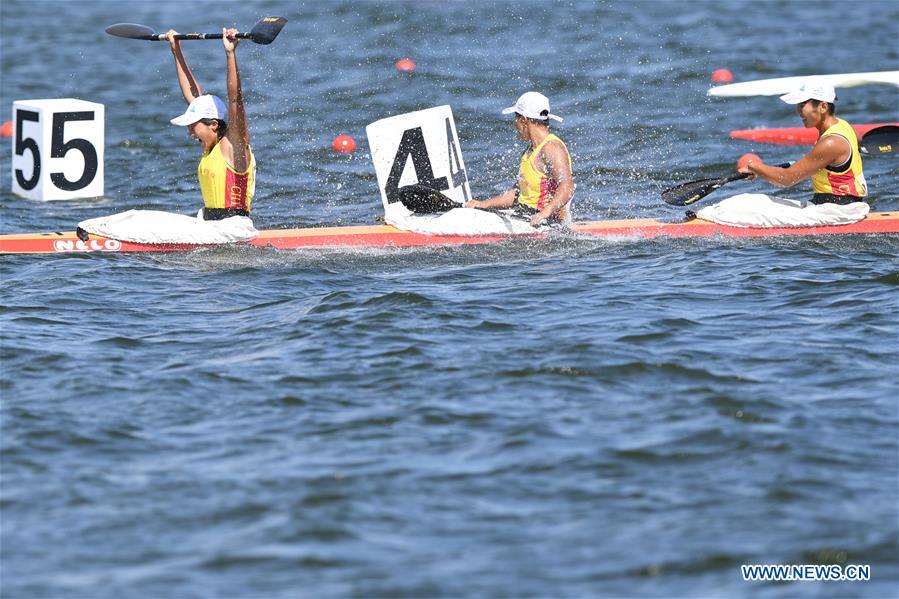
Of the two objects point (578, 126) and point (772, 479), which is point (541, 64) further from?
point (772, 479)

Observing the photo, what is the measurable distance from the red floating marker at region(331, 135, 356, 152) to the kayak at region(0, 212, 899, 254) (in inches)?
205

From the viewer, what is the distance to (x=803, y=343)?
765 cm

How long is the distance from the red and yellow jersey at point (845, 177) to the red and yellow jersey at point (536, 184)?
6.38 ft

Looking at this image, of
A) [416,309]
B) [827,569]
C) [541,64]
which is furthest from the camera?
[541,64]

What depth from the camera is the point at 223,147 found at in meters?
9.35

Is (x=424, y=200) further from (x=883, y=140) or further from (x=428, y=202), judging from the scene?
(x=883, y=140)

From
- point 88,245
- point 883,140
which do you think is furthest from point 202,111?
point 883,140

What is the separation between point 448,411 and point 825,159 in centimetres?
435

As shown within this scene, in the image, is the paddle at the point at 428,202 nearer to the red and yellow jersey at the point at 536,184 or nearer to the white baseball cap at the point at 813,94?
the red and yellow jersey at the point at 536,184

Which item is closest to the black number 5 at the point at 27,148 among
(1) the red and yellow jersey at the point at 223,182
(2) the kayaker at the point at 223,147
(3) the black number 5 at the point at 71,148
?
(3) the black number 5 at the point at 71,148

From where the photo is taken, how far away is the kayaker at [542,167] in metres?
9.75

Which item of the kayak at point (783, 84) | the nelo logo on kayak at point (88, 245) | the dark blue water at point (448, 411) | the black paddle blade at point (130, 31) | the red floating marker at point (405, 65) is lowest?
the dark blue water at point (448, 411)

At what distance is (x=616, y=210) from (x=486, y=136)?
377 centimetres

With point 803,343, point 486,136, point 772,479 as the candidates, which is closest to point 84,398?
point 772,479
